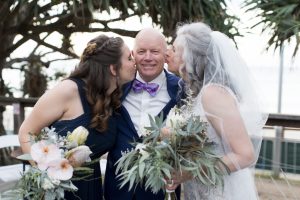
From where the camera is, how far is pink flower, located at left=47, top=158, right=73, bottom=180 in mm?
1601

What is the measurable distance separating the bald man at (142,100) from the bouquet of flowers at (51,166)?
0.53 meters

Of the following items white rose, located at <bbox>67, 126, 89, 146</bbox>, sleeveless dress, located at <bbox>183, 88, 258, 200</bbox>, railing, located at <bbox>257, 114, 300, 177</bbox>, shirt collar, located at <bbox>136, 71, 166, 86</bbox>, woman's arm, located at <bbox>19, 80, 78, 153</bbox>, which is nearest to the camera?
white rose, located at <bbox>67, 126, 89, 146</bbox>

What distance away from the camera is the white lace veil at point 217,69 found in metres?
1.87

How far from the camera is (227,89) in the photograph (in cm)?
184

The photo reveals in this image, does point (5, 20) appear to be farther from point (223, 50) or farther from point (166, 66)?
point (223, 50)

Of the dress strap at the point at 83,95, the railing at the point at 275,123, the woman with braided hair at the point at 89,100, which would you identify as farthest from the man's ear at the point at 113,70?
the railing at the point at 275,123

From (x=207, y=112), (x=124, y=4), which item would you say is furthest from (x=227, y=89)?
(x=124, y=4)

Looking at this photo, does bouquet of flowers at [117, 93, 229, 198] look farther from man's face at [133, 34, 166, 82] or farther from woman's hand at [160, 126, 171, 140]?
man's face at [133, 34, 166, 82]

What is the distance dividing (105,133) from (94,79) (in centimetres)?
25

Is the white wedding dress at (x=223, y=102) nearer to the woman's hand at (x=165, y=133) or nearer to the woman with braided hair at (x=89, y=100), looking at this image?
the woman's hand at (x=165, y=133)

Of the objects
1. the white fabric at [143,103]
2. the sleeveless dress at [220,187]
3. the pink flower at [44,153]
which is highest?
the white fabric at [143,103]

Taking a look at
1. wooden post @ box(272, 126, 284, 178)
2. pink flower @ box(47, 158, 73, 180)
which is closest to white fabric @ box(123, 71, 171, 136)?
pink flower @ box(47, 158, 73, 180)

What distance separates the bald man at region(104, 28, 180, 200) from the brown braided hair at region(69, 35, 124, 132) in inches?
6.9

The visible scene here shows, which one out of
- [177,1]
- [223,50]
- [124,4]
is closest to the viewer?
[223,50]
